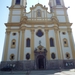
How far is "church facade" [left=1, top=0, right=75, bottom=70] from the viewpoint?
19.9 m

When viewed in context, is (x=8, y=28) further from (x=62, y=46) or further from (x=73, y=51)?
(x=73, y=51)

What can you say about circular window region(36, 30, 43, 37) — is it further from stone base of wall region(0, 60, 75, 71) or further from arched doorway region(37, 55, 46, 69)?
stone base of wall region(0, 60, 75, 71)

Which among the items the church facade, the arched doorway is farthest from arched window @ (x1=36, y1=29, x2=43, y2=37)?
the arched doorway

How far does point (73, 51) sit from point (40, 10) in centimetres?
1335

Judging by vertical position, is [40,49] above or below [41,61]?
above

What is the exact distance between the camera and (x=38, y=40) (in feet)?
71.3

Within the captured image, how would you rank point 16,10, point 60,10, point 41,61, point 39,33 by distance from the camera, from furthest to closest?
point 60,10, point 16,10, point 39,33, point 41,61

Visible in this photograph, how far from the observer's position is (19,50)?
20406mm

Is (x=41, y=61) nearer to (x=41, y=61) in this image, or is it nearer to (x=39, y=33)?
(x=41, y=61)

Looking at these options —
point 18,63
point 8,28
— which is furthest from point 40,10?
point 18,63

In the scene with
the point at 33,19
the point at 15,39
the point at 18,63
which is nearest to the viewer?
the point at 18,63

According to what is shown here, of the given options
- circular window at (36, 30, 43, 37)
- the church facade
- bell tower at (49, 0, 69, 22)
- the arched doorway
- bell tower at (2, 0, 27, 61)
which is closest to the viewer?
the church facade

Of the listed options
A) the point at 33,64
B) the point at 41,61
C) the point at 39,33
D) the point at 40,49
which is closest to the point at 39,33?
the point at 39,33

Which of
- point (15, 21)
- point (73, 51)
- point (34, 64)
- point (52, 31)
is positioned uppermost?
point (15, 21)
